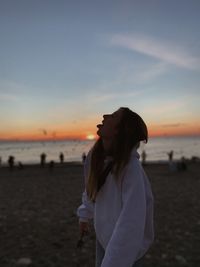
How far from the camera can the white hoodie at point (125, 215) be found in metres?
2.67

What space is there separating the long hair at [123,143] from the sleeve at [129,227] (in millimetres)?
137

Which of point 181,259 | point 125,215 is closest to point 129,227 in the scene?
point 125,215

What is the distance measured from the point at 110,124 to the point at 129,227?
831 millimetres

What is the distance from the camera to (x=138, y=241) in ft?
8.91

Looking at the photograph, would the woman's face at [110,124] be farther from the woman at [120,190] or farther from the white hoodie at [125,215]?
the white hoodie at [125,215]

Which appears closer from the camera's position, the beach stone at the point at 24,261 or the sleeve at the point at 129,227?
the sleeve at the point at 129,227

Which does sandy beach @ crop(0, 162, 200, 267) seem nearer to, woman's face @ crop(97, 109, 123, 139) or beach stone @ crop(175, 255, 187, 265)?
beach stone @ crop(175, 255, 187, 265)

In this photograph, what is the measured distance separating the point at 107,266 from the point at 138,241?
0.29 metres

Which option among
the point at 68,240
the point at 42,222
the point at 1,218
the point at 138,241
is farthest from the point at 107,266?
the point at 1,218

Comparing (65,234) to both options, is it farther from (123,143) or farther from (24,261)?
(123,143)

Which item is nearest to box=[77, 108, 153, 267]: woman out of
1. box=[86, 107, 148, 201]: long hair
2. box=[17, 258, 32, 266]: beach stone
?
box=[86, 107, 148, 201]: long hair

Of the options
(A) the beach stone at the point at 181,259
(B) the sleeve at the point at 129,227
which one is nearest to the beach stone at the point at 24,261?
(A) the beach stone at the point at 181,259

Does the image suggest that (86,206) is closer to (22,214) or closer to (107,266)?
(107,266)

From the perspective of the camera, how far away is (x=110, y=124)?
3.02m
